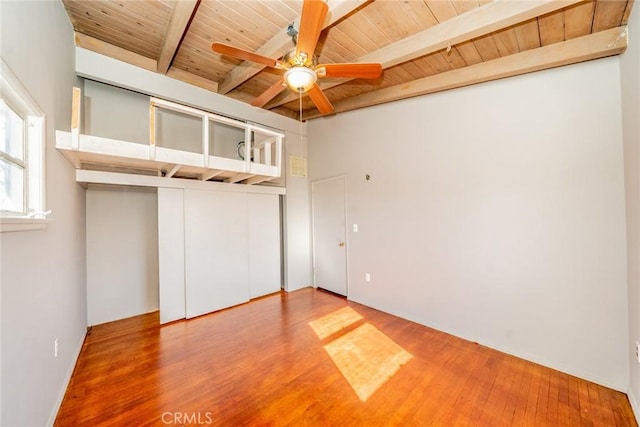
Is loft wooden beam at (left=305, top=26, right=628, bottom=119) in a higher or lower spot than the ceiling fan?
higher

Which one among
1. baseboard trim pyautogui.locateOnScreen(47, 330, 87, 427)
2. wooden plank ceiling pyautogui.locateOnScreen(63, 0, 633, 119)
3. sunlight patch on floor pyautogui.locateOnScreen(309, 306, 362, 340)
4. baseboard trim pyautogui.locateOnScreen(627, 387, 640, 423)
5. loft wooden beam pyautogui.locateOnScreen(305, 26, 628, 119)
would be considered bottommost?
baseboard trim pyautogui.locateOnScreen(627, 387, 640, 423)

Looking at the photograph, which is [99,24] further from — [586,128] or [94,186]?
[586,128]

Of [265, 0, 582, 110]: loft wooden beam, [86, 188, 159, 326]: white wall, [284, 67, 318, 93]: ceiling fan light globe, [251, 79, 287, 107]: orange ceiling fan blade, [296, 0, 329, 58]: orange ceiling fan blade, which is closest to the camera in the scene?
[296, 0, 329, 58]: orange ceiling fan blade

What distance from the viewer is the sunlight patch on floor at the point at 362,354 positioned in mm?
2229

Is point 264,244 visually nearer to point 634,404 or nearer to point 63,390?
point 63,390

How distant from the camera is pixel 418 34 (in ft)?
8.14

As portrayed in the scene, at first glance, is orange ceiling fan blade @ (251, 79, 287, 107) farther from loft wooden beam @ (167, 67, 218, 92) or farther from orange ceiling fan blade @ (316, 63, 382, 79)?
loft wooden beam @ (167, 67, 218, 92)

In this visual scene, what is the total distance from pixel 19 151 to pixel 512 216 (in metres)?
4.03

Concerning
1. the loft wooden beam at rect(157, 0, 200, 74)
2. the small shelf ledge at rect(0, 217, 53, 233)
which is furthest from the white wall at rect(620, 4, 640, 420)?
the small shelf ledge at rect(0, 217, 53, 233)

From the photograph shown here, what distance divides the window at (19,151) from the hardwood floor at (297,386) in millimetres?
1542

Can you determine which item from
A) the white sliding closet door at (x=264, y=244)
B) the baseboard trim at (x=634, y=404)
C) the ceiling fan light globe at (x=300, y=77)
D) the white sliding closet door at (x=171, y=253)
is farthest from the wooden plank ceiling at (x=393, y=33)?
the baseboard trim at (x=634, y=404)

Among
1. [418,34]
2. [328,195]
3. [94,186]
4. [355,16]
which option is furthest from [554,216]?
[94,186]

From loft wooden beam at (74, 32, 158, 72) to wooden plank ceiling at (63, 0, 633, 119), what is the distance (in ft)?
0.03

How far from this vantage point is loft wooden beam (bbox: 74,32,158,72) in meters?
2.84
